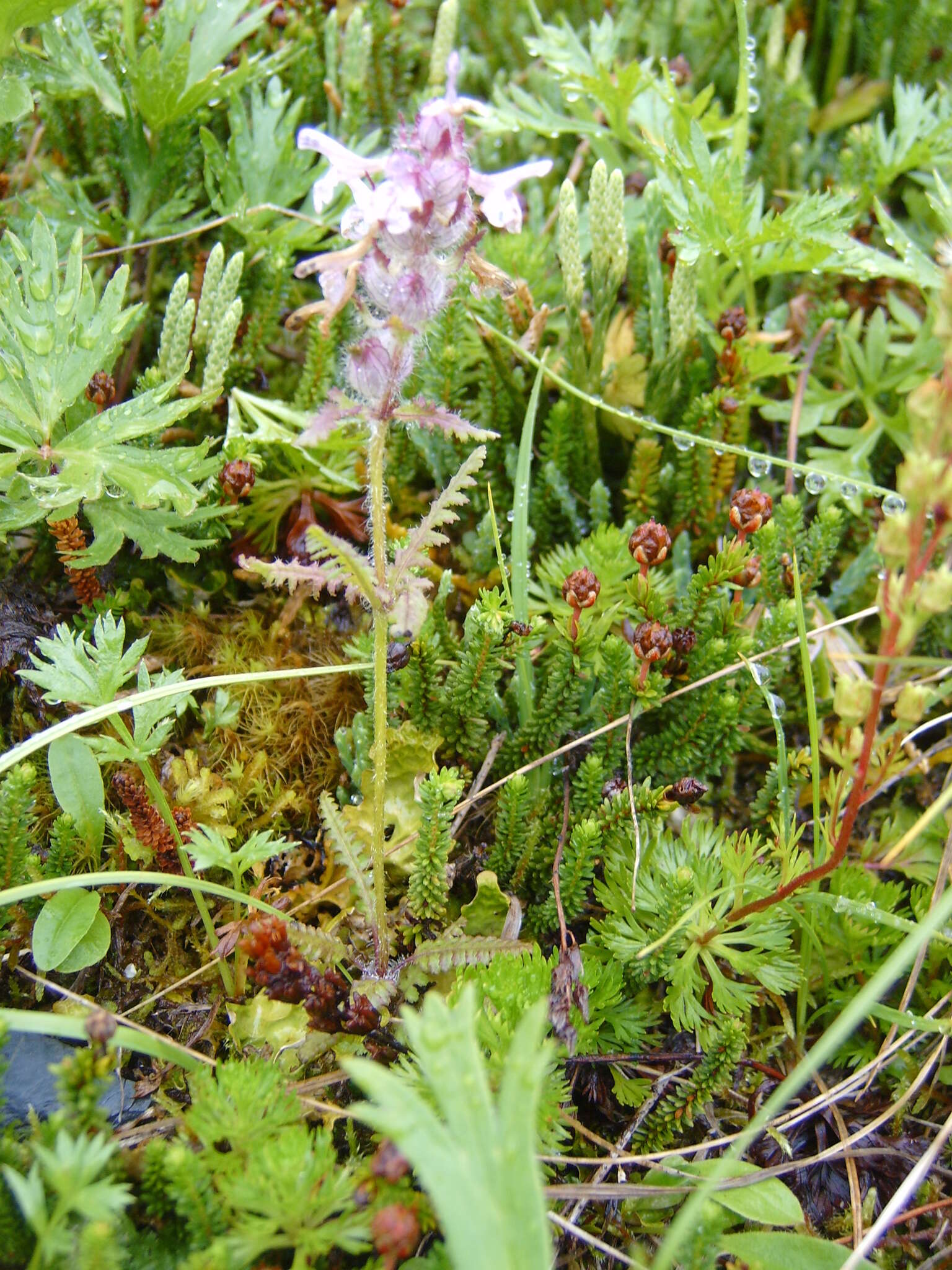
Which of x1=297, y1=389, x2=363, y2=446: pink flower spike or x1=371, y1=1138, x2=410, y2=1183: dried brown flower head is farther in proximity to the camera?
x1=297, y1=389, x2=363, y2=446: pink flower spike

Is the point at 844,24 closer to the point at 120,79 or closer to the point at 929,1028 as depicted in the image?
the point at 120,79

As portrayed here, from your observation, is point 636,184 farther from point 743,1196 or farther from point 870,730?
point 743,1196

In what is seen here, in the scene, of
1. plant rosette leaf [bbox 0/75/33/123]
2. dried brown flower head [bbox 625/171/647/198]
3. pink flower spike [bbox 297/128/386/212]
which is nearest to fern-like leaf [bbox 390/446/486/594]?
pink flower spike [bbox 297/128/386/212]

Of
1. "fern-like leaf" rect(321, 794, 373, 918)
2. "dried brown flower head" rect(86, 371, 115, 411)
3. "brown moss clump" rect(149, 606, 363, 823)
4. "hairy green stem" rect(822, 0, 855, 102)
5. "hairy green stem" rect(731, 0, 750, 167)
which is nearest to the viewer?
"fern-like leaf" rect(321, 794, 373, 918)

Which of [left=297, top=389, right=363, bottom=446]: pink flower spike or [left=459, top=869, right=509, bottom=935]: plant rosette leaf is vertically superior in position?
[left=297, top=389, right=363, bottom=446]: pink flower spike

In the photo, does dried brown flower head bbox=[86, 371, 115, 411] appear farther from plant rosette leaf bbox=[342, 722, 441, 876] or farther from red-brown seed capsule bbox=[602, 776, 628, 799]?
red-brown seed capsule bbox=[602, 776, 628, 799]

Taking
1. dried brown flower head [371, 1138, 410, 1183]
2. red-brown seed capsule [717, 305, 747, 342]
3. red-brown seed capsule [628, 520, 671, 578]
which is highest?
red-brown seed capsule [717, 305, 747, 342]

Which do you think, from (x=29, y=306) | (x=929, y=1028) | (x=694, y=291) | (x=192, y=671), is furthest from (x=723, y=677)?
(x=29, y=306)
